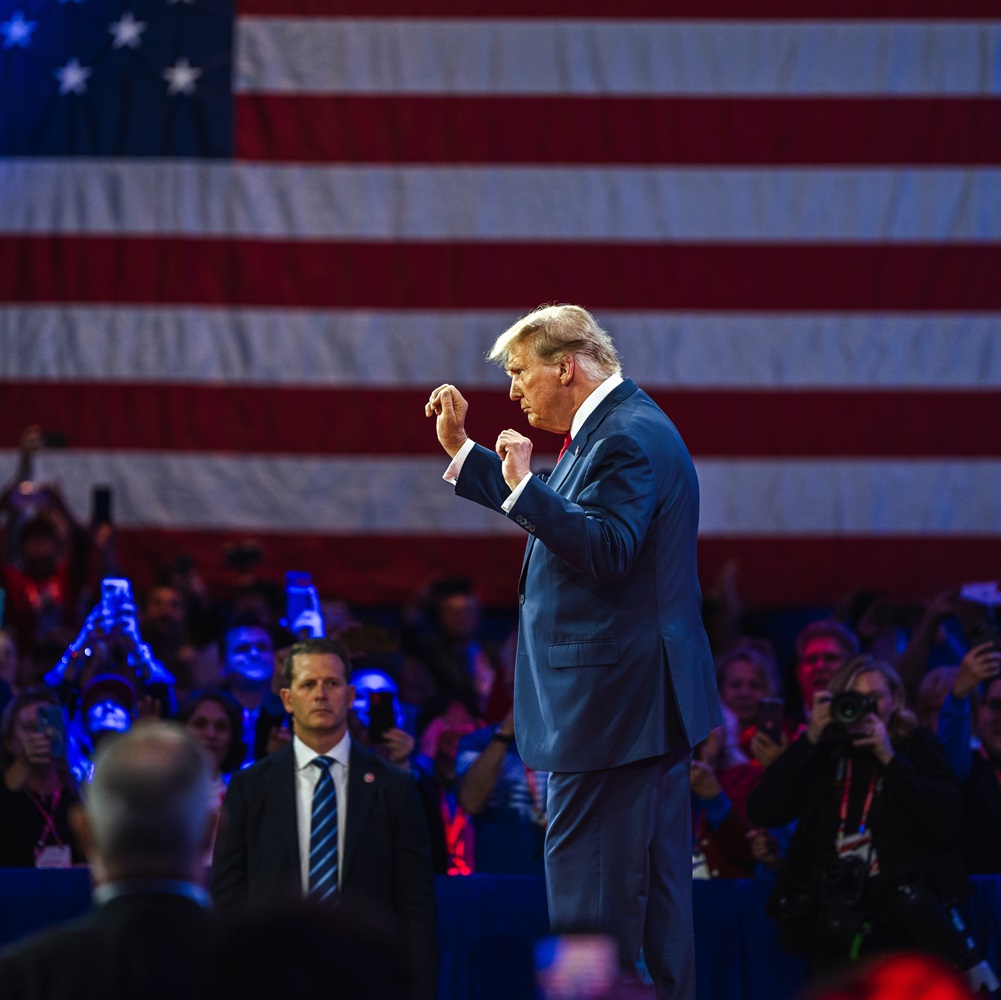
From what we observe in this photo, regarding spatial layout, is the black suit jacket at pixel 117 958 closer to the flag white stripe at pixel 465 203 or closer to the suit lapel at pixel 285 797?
the suit lapel at pixel 285 797

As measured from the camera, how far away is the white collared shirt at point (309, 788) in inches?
145

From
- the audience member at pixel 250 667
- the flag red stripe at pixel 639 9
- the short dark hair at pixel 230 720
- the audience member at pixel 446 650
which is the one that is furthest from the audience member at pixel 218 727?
the flag red stripe at pixel 639 9

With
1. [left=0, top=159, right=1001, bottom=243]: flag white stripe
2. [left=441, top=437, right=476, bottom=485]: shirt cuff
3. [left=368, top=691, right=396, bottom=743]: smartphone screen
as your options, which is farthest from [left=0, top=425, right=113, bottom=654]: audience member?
[left=441, top=437, right=476, bottom=485]: shirt cuff

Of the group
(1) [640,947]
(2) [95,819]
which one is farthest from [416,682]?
(2) [95,819]

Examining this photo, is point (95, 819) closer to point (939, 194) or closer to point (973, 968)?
point (973, 968)

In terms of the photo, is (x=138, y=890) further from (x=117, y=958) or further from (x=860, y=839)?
(x=860, y=839)

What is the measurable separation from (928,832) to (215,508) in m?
4.16

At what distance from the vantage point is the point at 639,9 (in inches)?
292

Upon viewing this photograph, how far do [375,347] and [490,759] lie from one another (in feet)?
10.5

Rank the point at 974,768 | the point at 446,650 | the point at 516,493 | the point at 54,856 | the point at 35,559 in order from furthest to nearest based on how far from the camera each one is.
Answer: the point at 35,559
the point at 446,650
the point at 974,768
the point at 54,856
the point at 516,493

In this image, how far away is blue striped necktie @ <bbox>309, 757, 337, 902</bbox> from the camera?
3.66 metres

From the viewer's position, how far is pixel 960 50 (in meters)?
7.43

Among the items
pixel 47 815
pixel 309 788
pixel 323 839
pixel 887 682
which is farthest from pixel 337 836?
pixel 887 682

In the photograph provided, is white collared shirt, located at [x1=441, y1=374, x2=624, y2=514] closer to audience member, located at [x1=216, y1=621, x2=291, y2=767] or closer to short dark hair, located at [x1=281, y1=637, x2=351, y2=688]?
short dark hair, located at [x1=281, y1=637, x2=351, y2=688]
